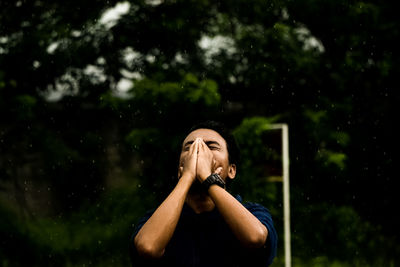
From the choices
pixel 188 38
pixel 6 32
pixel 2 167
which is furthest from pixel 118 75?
pixel 2 167

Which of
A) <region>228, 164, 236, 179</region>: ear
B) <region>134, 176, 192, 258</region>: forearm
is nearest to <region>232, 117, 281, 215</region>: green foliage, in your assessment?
<region>228, 164, 236, 179</region>: ear

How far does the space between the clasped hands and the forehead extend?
0.10 meters

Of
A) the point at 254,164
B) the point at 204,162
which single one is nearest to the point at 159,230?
the point at 204,162

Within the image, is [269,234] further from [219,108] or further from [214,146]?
[219,108]

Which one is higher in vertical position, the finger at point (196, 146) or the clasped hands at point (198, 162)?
the finger at point (196, 146)

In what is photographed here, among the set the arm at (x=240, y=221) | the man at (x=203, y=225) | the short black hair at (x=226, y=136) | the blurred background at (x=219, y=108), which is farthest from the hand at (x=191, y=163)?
the blurred background at (x=219, y=108)

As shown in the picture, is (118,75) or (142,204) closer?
(142,204)

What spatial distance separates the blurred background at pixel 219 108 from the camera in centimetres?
691

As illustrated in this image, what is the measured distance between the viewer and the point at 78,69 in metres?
7.29

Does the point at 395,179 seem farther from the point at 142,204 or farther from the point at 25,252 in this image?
the point at 25,252

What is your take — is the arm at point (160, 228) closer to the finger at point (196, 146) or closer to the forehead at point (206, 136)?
the finger at point (196, 146)

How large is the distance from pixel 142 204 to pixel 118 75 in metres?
2.25

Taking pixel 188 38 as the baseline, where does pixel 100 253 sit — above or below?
below

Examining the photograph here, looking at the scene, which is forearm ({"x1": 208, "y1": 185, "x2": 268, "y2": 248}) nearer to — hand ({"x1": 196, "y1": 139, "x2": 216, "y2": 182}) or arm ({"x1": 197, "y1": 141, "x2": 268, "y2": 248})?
arm ({"x1": 197, "y1": 141, "x2": 268, "y2": 248})
